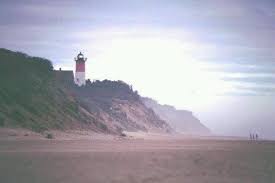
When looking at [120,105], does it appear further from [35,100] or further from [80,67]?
[35,100]

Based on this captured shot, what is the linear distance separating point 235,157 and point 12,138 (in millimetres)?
10371

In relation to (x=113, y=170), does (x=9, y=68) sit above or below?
above

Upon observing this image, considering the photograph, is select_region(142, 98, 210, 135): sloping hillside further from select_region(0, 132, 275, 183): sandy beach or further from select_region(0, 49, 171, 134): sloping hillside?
select_region(0, 132, 275, 183): sandy beach

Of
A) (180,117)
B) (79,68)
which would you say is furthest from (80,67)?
(180,117)

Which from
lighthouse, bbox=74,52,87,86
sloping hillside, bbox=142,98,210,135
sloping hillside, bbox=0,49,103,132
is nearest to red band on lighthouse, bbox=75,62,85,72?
lighthouse, bbox=74,52,87,86

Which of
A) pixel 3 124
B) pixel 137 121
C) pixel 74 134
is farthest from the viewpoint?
pixel 137 121

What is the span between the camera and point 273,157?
66.4 feet

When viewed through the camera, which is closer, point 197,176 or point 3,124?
point 197,176

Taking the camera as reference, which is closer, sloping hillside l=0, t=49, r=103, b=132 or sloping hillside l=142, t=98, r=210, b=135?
sloping hillside l=0, t=49, r=103, b=132

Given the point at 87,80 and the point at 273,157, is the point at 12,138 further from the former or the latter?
the point at 87,80

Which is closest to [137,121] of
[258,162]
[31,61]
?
[31,61]

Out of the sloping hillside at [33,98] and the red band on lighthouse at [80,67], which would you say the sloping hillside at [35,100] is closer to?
the sloping hillside at [33,98]

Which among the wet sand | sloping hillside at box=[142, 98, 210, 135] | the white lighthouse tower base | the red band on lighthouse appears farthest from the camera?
sloping hillside at box=[142, 98, 210, 135]

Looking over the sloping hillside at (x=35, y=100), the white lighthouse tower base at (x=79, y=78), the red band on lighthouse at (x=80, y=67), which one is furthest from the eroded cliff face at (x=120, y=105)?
the sloping hillside at (x=35, y=100)
